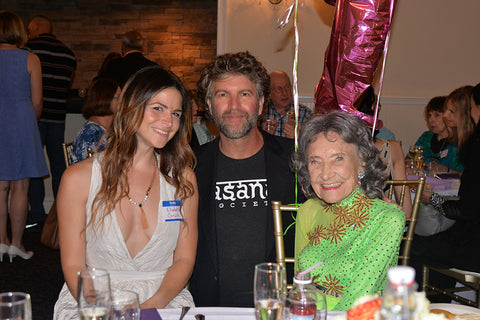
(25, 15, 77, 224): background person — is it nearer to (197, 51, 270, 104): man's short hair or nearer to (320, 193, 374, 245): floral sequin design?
(197, 51, 270, 104): man's short hair

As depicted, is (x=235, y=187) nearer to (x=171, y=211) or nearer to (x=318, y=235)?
(x=171, y=211)

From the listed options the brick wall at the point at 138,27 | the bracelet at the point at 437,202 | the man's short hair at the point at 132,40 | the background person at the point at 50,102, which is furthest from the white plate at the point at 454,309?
the brick wall at the point at 138,27

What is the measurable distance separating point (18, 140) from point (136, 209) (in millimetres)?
2693

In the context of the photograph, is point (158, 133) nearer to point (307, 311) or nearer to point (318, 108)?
point (318, 108)

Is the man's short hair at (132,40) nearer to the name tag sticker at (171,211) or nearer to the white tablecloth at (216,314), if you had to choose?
the name tag sticker at (171,211)

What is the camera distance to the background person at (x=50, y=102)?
515 cm

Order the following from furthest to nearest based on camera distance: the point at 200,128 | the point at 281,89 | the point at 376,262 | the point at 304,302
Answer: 1. the point at 281,89
2. the point at 200,128
3. the point at 376,262
4. the point at 304,302

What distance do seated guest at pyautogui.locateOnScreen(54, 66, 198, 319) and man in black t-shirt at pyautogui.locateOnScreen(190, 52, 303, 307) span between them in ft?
0.63

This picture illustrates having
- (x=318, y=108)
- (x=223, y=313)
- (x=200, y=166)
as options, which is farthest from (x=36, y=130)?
(x=223, y=313)

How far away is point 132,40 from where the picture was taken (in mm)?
5062

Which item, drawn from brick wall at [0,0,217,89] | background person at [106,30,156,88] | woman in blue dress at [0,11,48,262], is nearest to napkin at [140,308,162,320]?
woman in blue dress at [0,11,48,262]

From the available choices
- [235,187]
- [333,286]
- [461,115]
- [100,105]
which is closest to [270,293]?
[333,286]

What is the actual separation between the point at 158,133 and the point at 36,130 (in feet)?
9.14

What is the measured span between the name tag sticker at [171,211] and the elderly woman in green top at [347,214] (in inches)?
19.7
